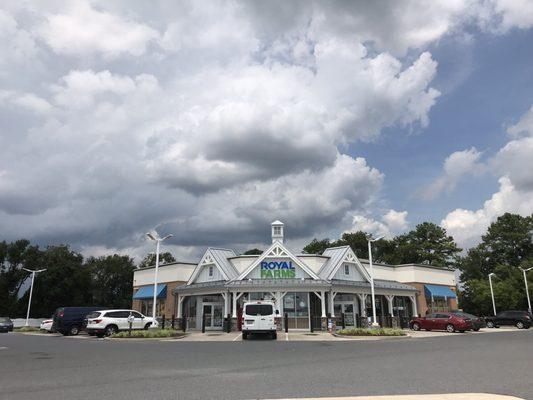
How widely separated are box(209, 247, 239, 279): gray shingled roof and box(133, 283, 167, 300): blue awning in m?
8.14

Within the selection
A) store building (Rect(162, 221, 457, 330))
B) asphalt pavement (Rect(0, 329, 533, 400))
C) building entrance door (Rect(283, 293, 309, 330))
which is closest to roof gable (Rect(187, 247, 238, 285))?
store building (Rect(162, 221, 457, 330))

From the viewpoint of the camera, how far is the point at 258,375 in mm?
10812

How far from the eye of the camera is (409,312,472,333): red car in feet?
107

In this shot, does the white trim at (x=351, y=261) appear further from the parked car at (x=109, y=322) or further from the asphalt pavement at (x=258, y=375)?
the asphalt pavement at (x=258, y=375)

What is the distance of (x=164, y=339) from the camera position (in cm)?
2591

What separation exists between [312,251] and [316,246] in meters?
1.12

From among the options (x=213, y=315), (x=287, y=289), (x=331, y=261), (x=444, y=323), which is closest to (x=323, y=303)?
(x=287, y=289)

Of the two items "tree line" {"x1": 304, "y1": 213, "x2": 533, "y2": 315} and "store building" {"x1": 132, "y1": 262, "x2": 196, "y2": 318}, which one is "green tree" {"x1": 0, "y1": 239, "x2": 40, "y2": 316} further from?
"tree line" {"x1": 304, "y1": 213, "x2": 533, "y2": 315}

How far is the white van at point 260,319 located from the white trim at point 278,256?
10.3 meters

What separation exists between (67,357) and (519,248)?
76.4 meters

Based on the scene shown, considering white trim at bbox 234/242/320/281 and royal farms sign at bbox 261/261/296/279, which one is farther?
royal farms sign at bbox 261/261/296/279

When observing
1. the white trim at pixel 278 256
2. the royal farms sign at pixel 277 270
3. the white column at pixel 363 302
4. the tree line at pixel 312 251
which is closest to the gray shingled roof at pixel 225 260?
the white trim at pixel 278 256

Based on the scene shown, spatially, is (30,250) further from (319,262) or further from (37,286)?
(319,262)

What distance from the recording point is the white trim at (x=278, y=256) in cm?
3669
